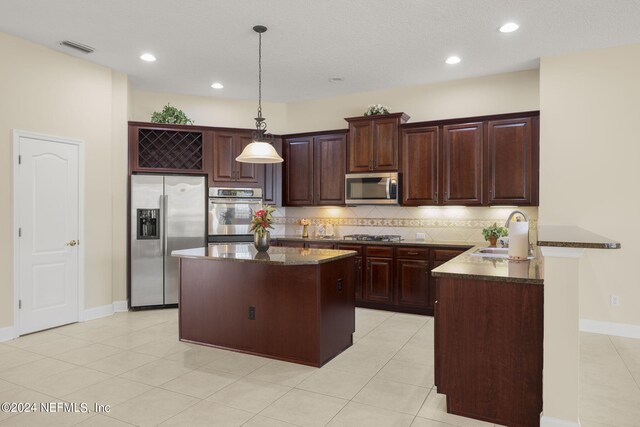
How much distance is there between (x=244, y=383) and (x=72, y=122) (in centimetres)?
369

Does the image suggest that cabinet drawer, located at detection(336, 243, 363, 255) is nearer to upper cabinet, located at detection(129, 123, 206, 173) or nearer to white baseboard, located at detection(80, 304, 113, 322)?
upper cabinet, located at detection(129, 123, 206, 173)

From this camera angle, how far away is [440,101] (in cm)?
554

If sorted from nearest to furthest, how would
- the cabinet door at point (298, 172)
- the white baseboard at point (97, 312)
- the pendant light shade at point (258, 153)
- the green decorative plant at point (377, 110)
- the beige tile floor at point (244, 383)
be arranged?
the beige tile floor at point (244, 383)
the pendant light shade at point (258, 153)
the white baseboard at point (97, 312)
the green decorative plant at point (377, 110)
the cabinet door at point (298, 172)

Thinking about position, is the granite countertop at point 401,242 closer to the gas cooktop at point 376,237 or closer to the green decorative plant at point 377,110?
the gas cooktop at point 376,237

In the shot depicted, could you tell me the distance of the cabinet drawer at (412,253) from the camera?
197 inches

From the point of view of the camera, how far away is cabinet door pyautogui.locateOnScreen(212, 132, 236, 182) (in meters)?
5.79

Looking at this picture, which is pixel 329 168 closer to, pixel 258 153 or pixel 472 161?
pixel 472 161

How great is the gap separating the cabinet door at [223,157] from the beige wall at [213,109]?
2.05 feet

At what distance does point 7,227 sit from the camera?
4.12 meters

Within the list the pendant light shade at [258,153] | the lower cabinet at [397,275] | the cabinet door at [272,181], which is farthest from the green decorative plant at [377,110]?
the pendant light shade at [258,153]

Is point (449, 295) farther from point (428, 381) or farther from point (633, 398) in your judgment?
point (633, 398)

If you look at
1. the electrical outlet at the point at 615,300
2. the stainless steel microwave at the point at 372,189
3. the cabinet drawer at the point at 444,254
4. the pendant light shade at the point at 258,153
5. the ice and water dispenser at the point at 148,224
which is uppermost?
the pendant light shade at the point at 258,153

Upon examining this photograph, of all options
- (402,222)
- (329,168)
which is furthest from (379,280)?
(329,168)

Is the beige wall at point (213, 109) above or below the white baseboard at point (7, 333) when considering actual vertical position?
above
